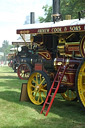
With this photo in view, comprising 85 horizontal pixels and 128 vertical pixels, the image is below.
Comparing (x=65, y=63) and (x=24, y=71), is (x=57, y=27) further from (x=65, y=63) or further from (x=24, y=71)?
(x=24, y=71)

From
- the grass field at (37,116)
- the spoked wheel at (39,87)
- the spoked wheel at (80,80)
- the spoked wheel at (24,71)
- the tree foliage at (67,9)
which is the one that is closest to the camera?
the grass field at (37,116)

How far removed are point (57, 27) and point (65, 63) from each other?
100 cm

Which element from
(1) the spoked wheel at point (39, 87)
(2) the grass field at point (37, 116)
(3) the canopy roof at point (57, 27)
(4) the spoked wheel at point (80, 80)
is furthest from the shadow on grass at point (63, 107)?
(3) the canopy roof at point (57, 27)

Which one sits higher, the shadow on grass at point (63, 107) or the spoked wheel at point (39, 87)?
the spoked wheel at point (39, 87)

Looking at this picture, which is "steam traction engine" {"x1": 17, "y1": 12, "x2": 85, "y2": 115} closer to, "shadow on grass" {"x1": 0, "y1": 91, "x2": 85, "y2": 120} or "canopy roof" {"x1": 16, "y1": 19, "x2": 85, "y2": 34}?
"canopy roof" {"x1": 16, "y1": 19, "x2": 85, "y2": 34}

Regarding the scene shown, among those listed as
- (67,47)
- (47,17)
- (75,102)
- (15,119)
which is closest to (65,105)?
(75,102)

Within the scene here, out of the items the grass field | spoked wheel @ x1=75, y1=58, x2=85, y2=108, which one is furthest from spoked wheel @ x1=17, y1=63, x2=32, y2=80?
spoked wheel @ x1=75, y1=58, x2=85, y2=108

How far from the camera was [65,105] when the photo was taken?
771cm

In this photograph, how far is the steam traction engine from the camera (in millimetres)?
6480

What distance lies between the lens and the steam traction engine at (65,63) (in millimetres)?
6480

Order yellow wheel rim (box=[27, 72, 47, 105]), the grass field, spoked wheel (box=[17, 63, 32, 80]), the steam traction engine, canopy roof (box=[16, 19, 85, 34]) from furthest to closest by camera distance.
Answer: spoked wheel (box=[17, 63, 32, 80])
yellow wheel rim (box=[27, 72, 47, 105])
canopy roof (box=[16, 19, 85, 34])
the steam traction engine
the grass field

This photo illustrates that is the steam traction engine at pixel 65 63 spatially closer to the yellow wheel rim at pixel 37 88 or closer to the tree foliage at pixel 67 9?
the yellow wheel rim at pixel 37 88

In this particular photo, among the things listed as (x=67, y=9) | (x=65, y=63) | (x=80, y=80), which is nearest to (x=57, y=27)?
(x=65, y=63)

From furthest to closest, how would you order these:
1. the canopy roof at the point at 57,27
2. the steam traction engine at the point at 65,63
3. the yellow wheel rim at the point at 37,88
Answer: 1. the yellow wheel rim at the point at 37,88
2. the canopy roof at the point at 57,27
3. the steam traction engine at the point at 65,63
